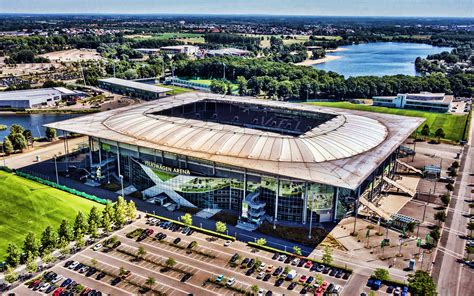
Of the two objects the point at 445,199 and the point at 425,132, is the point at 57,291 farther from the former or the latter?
the point at 425,132

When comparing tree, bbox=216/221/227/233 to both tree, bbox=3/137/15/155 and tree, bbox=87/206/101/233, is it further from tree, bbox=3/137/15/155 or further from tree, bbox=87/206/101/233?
tree, bbox=3/137/15/155

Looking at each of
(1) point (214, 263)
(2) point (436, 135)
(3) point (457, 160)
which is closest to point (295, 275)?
(1) point (214, 263)

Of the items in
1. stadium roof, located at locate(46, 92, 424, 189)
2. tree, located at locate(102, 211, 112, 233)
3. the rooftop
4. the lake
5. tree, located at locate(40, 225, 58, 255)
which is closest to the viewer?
tree, located at locate(40, 225, 58, 255)

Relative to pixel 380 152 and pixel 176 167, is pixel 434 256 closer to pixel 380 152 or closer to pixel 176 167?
pixel 380 152

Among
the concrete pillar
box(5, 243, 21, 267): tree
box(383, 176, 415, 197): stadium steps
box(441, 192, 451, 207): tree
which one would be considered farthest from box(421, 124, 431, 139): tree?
box(5, 243, 21, 267): tree

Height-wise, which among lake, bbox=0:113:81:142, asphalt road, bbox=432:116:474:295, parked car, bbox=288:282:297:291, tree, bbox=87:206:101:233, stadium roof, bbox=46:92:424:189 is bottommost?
asphalt road, bbox=432:116:474:295

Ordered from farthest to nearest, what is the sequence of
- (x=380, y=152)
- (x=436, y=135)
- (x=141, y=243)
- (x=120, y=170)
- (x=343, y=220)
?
1. (x=436, y=135)
2. (x=120, y=170)
3. (x=380, y=152)
4. (x=343, y=220)
5. (x=141, y=243)
